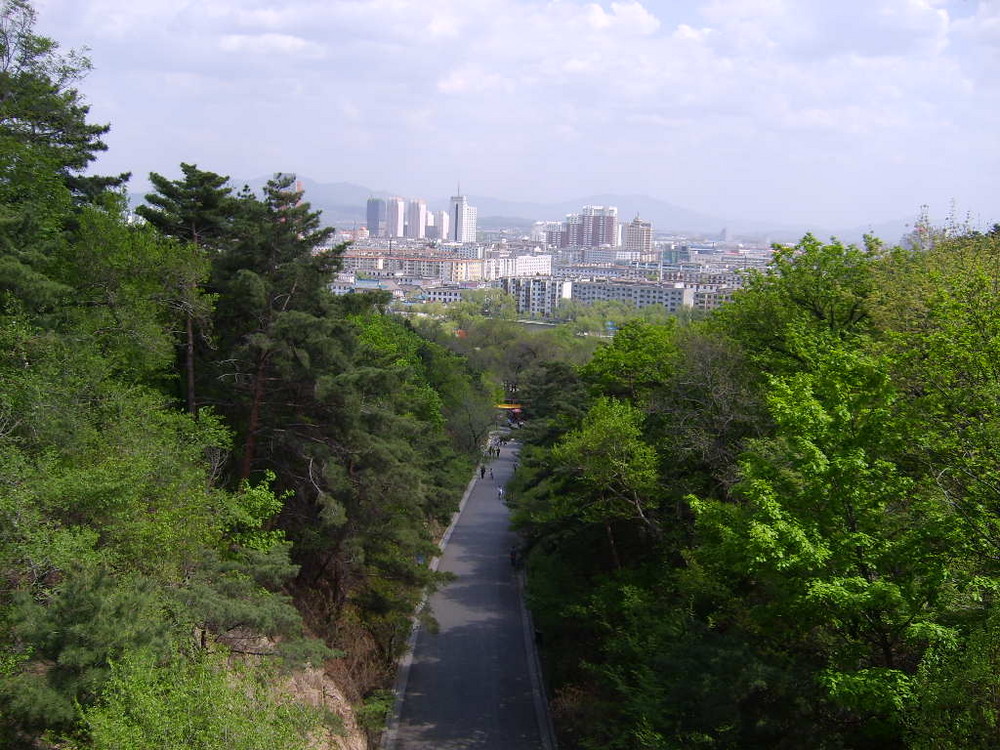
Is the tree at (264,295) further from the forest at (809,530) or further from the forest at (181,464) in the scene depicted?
the forest at (809,530)

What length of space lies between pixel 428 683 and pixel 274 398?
735cm

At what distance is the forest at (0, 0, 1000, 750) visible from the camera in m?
7.84

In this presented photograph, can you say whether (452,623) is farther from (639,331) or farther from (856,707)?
(856,707)

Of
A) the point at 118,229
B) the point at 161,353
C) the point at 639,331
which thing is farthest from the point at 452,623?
the point at 118,229

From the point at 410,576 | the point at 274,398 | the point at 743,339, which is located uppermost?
the point at 743,339

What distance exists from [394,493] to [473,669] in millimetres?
5684

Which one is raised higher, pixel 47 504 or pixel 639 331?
pixel 639 331

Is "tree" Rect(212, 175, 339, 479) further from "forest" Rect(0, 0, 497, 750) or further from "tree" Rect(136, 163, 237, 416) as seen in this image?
"tree" Rect(136, 163, 237, 416)

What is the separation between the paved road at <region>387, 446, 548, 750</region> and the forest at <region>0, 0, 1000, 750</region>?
931 mm

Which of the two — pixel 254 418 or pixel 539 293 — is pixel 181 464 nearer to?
pixel 254 418

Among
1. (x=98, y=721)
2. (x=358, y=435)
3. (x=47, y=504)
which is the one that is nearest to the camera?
(x=98, y=721)

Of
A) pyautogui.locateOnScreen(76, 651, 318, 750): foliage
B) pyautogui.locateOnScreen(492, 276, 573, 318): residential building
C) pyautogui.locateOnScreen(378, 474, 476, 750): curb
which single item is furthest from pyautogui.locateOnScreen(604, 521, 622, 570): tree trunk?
pyautogui.locateOnScreen(492, 276, 573, 318): residential building

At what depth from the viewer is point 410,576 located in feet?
55.4

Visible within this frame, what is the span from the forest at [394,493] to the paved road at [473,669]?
36.7 inches
